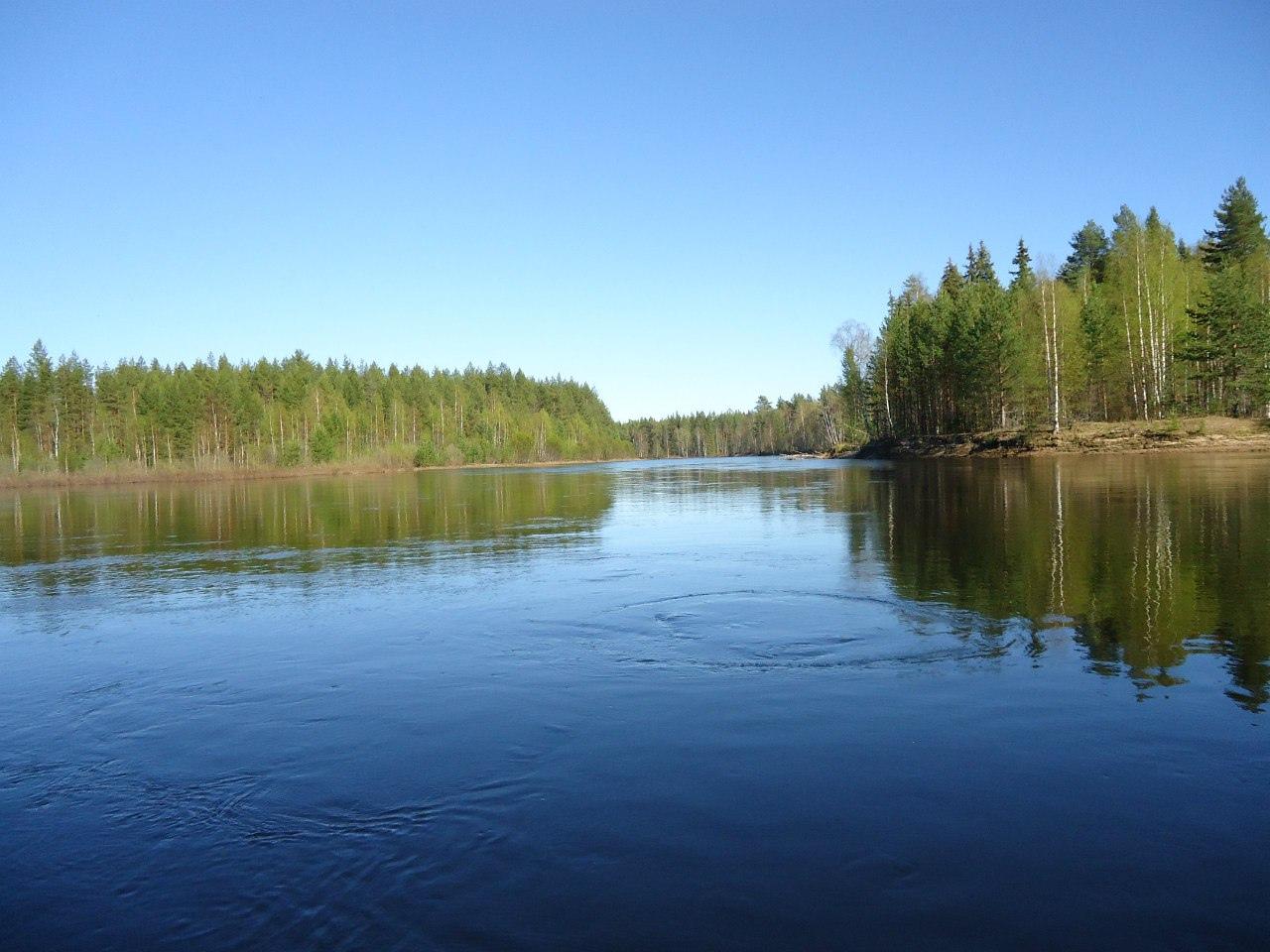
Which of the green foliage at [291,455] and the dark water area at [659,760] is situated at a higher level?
the green foliage at [291,455]

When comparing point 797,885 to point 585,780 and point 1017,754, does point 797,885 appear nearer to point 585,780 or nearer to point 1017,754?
point 585,780

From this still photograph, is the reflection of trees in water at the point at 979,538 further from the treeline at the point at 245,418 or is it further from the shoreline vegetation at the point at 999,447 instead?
the treeline at the point at 245,418

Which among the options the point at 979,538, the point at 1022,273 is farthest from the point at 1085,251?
the point at 979,538

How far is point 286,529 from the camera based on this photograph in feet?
102

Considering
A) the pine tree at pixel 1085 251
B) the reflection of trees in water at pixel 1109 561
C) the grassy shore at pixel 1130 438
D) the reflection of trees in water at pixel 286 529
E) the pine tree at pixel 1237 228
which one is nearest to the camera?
the reflection of trees in water at pixel 1109 561

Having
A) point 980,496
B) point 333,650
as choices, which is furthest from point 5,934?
point 980,496

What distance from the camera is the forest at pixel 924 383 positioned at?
61812 millimetres

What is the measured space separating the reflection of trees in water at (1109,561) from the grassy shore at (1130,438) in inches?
862

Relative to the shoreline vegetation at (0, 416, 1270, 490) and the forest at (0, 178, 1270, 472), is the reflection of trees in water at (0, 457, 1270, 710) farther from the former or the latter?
the forest at (0, 178, 1270, 472)

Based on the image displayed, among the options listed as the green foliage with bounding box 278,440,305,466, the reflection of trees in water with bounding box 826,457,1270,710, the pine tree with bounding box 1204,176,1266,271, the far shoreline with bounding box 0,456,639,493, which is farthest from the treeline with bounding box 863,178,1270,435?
the green foliage with bounding box 278,440,305,466

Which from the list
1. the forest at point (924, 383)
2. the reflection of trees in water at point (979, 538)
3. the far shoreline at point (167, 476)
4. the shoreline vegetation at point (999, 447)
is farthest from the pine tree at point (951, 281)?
the far shoreline at point (167, 476)

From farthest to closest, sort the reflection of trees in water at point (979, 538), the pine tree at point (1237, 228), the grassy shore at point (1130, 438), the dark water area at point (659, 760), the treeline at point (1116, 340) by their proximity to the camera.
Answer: the pine tree at point (1237, 228), the treeline at point (1116, 340), the grassy shore at point (1130, 438), the reflection of trees in water at point (979, 538), the dark water area at point (659, 760)

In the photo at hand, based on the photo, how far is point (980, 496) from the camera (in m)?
30.8

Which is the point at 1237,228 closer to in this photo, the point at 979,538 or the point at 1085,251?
the point at 1085,251
